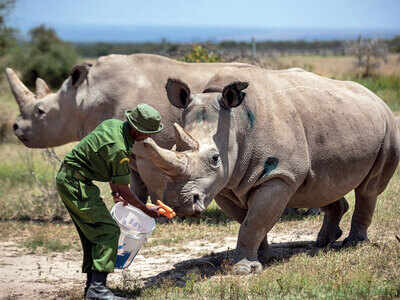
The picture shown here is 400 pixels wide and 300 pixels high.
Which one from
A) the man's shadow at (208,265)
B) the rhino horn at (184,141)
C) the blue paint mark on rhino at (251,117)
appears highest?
the blue paint mark on rhino at (251,117)

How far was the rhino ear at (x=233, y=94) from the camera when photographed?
5.66 metres

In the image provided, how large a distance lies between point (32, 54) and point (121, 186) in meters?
25.6

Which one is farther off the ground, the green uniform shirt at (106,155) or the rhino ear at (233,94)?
the rhino ear at (233,94)

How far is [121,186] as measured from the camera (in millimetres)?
5051

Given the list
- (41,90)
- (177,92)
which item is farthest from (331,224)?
(41,90)

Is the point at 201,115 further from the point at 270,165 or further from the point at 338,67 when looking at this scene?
the point at 338,67

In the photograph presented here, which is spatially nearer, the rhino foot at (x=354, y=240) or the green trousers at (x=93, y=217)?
the green trousers at (x=93, y=217)

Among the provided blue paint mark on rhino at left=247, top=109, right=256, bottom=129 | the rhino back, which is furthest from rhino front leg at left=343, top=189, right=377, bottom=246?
the rhino back

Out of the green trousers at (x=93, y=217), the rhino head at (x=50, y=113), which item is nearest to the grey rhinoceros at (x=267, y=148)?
the green trousers at (x=93, y=217)

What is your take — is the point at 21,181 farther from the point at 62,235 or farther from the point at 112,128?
the point at 112,128

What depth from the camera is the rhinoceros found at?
8055 mm

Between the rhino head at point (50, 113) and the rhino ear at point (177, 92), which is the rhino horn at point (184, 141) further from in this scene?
the rhino head at point (50, 113)

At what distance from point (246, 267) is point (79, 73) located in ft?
12.8

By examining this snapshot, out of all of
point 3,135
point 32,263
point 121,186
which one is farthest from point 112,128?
point 3,135
